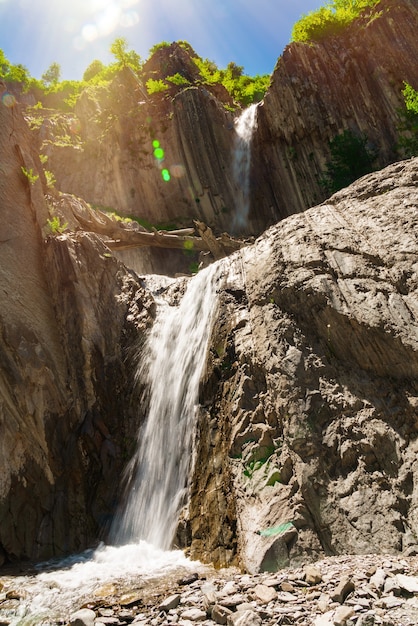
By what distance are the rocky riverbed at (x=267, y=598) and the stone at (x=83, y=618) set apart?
0.5 inches

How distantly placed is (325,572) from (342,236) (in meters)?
6.81

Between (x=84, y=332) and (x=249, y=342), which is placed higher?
(x=84, y=332)

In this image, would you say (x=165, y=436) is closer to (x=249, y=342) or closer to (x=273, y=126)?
(x=249, y=342)

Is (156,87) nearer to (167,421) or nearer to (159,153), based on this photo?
(159,153)

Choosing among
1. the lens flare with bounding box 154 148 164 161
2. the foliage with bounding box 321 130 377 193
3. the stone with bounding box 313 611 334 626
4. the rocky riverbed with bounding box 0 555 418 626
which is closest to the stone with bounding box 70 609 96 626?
the rocky riverbed with bounding box 0 555 418 626

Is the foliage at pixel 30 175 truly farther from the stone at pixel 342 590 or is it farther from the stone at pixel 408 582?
the stone at pixel 408 582

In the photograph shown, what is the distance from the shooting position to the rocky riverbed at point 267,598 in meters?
3.95

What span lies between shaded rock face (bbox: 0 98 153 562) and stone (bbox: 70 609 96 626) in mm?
4732

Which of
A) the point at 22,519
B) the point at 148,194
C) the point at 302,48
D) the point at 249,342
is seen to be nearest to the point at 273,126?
the point at 302,48

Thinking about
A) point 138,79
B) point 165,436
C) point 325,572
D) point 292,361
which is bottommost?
point 325,572

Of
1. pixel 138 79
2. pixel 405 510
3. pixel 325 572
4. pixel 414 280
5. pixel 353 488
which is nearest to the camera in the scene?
pixel 325 572

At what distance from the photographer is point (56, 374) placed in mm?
11789

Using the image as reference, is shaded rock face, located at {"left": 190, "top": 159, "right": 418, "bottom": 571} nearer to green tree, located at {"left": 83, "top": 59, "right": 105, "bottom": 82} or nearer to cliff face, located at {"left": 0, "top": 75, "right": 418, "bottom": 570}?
cliff face, located at {"left": 0, "top": 75, "right": 418, "bottom": 570}

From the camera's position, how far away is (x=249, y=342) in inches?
364
